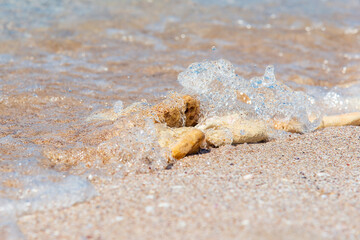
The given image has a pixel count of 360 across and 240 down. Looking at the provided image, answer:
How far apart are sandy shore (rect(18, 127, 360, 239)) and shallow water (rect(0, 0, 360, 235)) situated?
0.20 metres

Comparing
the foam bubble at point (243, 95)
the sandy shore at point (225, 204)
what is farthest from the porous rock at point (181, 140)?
the foam bubble at point (243, 95)

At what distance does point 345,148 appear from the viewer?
2910 mm

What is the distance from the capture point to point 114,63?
5.16 meters

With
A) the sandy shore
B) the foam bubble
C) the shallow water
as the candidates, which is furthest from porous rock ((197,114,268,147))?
the shallow water

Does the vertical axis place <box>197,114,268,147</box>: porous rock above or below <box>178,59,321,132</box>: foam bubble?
below

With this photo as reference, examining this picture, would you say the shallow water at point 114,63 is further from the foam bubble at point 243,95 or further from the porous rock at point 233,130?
the porous rock at point 233,130

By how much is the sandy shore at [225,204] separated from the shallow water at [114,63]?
197 millimetres

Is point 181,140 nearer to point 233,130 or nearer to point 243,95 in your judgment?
point 233,130

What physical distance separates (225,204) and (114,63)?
348cm

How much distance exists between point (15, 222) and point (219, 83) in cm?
191

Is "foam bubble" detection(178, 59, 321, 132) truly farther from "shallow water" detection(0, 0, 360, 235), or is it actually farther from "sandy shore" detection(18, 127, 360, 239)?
"sandy shore" detection(18, 127, 360, 239)

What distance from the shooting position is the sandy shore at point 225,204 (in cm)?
180

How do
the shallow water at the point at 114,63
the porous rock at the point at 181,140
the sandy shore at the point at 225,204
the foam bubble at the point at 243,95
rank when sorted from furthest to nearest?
the foam bubble at the point at 243,95 < the porous rock at the point at 181,140 < the shallow water at the point at 114,63 < the sandy shore at the point at 225,204

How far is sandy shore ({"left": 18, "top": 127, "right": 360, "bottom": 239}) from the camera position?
5.90 feet
